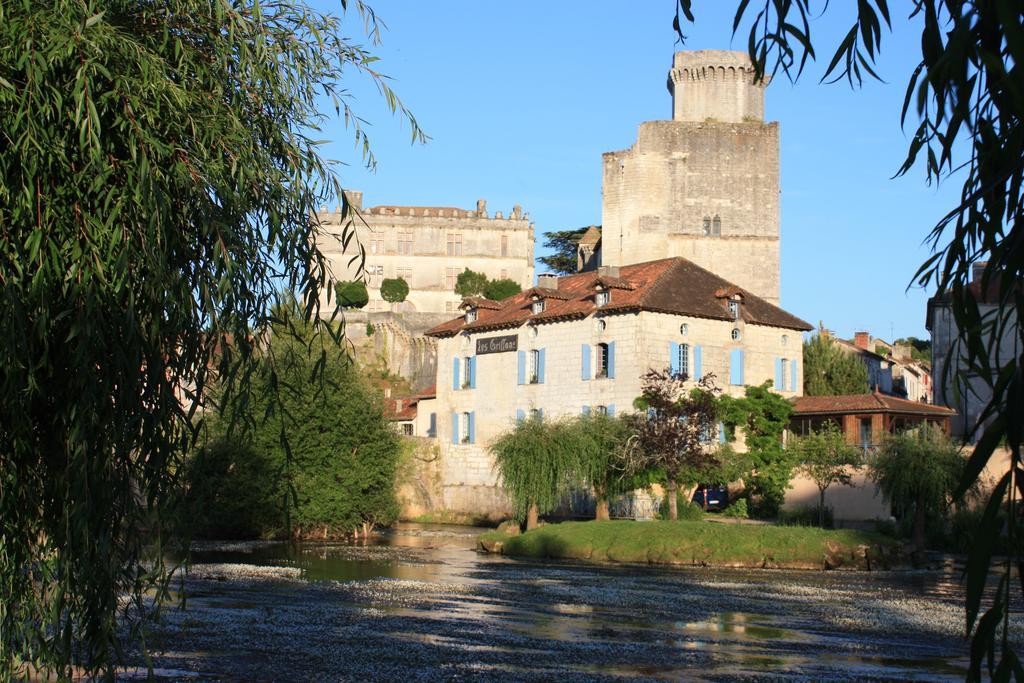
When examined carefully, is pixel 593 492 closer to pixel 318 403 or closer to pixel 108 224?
pixel 318 403

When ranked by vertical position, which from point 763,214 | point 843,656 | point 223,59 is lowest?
point 843,656

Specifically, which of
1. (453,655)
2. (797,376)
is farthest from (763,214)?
(453,655)

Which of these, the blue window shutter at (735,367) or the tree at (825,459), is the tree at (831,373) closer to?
the blue window shutter at (735,367)

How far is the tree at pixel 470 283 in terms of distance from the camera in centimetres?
8756

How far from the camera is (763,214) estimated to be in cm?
5919

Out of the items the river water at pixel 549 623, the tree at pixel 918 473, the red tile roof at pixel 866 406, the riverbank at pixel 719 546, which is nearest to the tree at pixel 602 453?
the riverbank at pixel 719 546

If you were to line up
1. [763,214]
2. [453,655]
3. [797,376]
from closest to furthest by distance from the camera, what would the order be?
[453,655], [797,376], [763,214]

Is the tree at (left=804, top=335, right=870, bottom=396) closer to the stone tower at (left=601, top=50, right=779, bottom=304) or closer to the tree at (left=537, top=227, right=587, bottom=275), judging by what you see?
the stone tower at (left=601, top=50, right=779, bottom=304)

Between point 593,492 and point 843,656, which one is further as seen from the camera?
point 593,492

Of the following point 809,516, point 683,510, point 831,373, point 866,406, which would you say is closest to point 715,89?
point 831,373

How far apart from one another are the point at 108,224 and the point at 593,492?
32049 mm

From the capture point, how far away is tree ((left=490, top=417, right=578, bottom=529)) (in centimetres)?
3562

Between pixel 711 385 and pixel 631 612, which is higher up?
pixel 711 385

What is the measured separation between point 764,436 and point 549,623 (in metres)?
23.7
